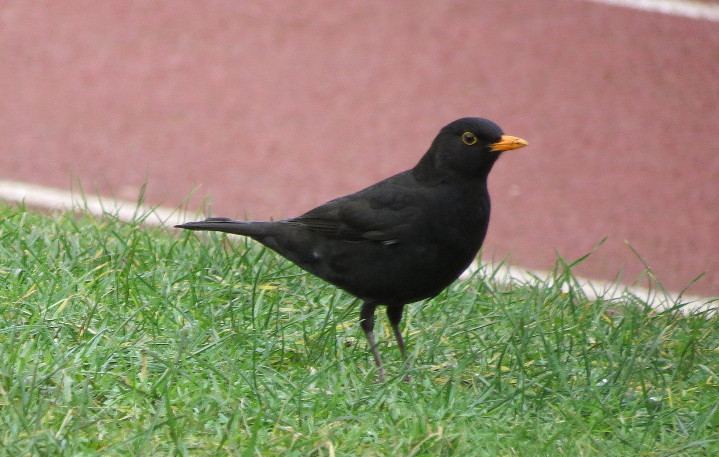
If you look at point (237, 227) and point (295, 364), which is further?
point (237, 227)

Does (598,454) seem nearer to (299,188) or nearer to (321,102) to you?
(299,188)

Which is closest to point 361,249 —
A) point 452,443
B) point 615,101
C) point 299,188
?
point 452,443

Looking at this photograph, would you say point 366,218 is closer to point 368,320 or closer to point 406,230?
point 406,230

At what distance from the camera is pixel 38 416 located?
364cm

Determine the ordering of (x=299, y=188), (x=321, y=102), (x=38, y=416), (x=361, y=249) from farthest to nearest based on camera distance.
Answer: (x=321, y=102) → (x=299, y=188) → (x=361, y=249) → (x=38, y=416)

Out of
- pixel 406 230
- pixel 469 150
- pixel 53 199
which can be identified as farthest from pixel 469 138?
pixel 53 199

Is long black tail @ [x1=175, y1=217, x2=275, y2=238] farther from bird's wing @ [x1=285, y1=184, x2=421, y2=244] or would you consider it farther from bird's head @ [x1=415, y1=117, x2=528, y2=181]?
bird's head @ [x1=415, y1=117, x2=528, y2=181]

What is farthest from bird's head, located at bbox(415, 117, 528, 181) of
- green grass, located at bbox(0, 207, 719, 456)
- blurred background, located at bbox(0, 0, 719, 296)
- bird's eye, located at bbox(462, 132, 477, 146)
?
blurred background, located at bbox(0, 0, 719, 296)

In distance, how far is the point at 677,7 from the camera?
361 inches

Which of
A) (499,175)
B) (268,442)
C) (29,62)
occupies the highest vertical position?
(29,62)

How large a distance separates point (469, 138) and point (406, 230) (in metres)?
0.45

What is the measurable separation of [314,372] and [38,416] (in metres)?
1.03

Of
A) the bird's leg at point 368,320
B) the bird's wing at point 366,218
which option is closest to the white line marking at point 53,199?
the bird's wing at point 366,218

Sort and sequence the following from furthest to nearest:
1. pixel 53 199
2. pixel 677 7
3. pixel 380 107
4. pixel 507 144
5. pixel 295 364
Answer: pixel 677 7 → pixel 380 107 → pixel 53 199 → pixel 507 144 → pixel 295 364
